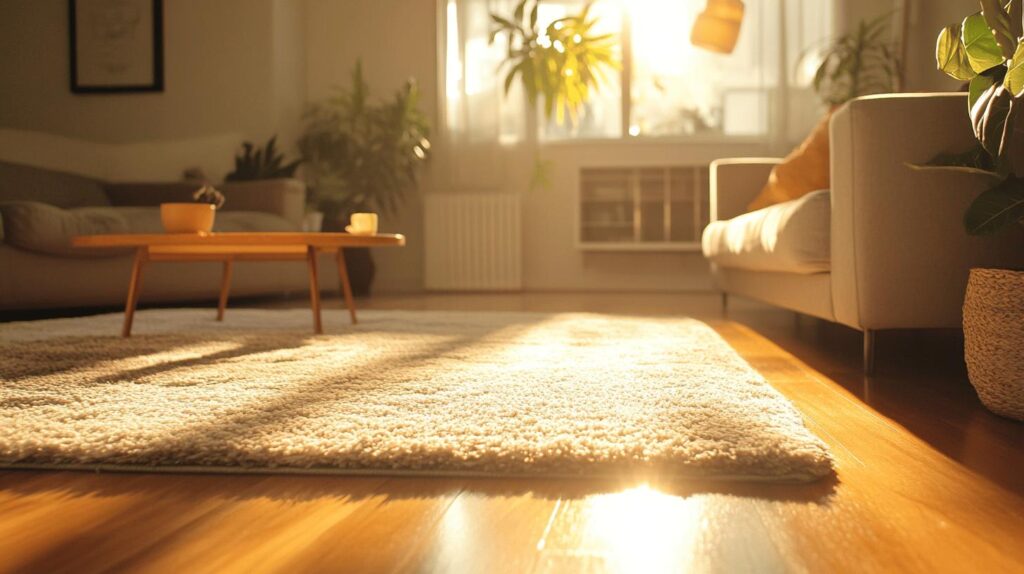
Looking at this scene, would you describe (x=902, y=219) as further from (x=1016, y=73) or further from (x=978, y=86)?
(x=1016, y=73)

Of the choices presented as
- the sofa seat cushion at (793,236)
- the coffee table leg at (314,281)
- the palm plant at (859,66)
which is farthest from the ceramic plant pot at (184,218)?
the palm plant at (859,66)

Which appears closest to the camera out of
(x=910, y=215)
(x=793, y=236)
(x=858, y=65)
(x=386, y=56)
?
(x=910, y=215)

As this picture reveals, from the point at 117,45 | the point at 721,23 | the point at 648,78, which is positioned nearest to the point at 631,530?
the point at 721,23

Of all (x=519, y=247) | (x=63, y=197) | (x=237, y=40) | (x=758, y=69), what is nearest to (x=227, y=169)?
(x=237, y=40)

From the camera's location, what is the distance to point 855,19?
4535 mm

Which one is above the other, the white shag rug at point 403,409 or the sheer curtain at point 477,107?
the sheer curtain at point 477,107

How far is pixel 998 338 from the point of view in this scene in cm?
101

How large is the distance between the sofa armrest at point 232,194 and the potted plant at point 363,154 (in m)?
0.77

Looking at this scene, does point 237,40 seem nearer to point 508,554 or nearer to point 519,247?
point 519,247

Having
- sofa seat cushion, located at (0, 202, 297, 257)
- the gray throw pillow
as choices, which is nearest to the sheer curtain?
sofa seat cushion, located at (0, 202, 297, 257)

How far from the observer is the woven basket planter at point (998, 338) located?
3.23ft

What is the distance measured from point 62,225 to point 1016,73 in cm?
269

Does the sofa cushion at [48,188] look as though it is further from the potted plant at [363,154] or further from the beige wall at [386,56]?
the beige wall at [386,56]

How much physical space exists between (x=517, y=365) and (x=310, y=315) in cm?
147
